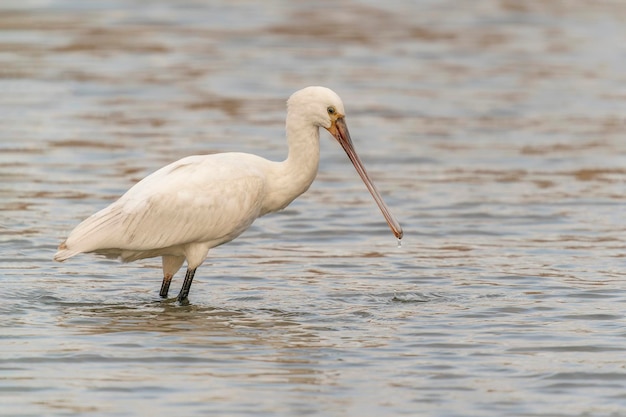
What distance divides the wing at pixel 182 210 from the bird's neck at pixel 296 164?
0.16 meters

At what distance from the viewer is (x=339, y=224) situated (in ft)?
51.4

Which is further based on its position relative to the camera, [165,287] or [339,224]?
[339,224]

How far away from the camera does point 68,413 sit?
9117 mm

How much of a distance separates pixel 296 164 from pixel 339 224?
11.1 ft

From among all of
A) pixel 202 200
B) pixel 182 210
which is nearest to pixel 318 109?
pixel 202 200

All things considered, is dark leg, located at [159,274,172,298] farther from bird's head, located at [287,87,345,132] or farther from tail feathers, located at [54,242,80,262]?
bird's head, located at [287,87,345,132]

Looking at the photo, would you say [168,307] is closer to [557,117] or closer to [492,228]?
[492,228]

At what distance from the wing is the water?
53 centimetres

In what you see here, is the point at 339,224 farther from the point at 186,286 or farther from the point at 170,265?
the point at 186,286

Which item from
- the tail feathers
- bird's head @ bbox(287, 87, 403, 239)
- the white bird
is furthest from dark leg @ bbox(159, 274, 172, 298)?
bird's head @ bbox(287, 87, 403, 239)

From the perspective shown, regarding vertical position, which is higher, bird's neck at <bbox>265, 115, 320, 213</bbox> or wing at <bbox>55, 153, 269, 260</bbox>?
bird's neck at <bbox>265, 115, 320, 213</bbox>

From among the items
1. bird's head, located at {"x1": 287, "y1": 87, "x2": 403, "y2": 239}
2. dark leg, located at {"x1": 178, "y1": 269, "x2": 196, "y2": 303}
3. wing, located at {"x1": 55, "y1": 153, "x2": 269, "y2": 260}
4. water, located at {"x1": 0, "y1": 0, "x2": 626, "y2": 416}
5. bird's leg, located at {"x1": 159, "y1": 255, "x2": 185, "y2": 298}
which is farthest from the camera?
bird's leg, located at {"x1": 159, "y1": 255, "x2": 185, "y2": 298}

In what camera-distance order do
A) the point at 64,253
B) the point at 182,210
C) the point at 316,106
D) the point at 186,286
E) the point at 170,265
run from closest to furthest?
1. the point at 64,253
2. the point at 182,210
3. the point at 186,286
4. the point at 316,106
5. the point at 170,265

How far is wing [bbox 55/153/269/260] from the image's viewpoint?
1195 cm
